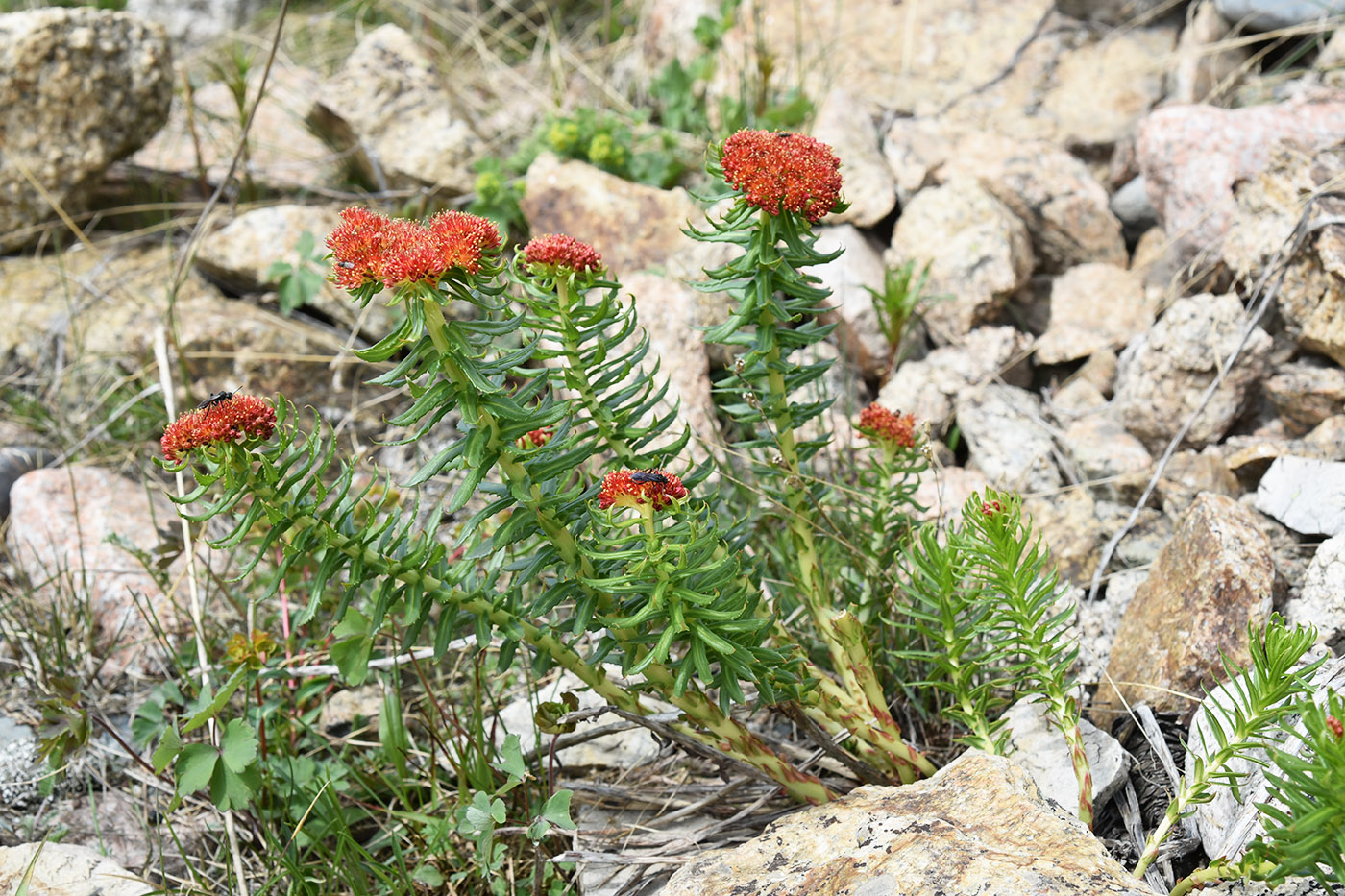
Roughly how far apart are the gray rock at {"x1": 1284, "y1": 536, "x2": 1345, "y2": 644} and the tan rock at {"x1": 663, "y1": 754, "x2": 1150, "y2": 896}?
2.82 feet

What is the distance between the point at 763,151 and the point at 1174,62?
11.4 ft

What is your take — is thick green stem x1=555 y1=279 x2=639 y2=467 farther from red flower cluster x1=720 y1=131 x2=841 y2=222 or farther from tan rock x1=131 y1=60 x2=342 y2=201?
tan rock x1=131 y1=60 x2=342 y2=201

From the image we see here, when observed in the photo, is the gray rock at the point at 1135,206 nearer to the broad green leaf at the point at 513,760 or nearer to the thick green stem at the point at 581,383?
the thick green stem at the point at 581,383

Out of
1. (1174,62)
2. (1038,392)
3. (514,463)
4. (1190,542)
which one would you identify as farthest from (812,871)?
(1174,62)

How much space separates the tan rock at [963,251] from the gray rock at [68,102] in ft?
12.1

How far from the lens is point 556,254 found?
2.19 metres

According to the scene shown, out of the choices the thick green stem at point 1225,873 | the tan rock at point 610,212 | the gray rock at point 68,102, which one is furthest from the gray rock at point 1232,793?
the gray rock at point 68,102

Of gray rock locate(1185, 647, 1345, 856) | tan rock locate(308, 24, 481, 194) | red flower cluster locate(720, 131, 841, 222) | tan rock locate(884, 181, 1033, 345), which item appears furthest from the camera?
tan rock locate(308, 24, 481, 194)

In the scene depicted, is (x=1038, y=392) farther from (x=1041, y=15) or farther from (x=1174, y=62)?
(x=1041, y=15)

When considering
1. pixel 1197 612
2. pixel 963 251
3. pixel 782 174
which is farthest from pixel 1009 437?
pixel 782 174

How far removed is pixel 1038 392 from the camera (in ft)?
13.2

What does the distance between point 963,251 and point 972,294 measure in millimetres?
193

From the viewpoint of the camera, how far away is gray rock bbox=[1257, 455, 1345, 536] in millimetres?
2666

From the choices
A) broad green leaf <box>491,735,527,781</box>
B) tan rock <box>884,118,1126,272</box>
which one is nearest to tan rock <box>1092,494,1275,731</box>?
broad green leaf <box>491,735,527,781</box>
